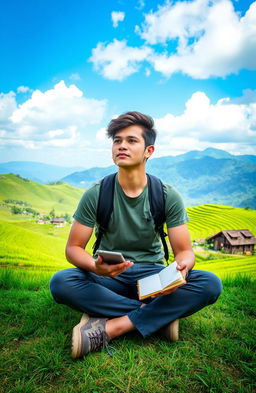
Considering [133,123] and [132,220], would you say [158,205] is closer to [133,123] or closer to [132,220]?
[132,220]

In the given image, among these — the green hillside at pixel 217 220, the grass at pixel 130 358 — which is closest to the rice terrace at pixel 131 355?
the grass at pixel 130 358

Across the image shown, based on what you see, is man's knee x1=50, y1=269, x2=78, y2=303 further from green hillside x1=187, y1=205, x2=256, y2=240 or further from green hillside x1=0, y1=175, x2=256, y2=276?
green hillside x1=187, y1=205, x2=256, y2=240

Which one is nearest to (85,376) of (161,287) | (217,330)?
(161,287)

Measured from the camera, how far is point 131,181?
3178 millimetres

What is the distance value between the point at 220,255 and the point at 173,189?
28429mm

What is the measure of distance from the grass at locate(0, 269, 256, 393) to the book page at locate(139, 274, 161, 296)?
611mm

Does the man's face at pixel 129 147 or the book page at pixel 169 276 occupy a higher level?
the man's face at pixel 129 147

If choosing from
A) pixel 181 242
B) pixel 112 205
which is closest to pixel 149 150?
pixel 112 205

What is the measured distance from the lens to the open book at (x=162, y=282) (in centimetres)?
214

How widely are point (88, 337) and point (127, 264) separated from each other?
0.88 m

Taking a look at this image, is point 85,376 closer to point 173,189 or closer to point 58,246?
point 173,189

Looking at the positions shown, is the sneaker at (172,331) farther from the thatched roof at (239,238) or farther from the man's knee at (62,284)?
the thatched roof at (239,238)

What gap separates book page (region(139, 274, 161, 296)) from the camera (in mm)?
2241

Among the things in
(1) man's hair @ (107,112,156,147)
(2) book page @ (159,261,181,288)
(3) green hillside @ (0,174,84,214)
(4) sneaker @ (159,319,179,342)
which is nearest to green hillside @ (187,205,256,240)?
(1) man's hair @ (107,112,156,147)
